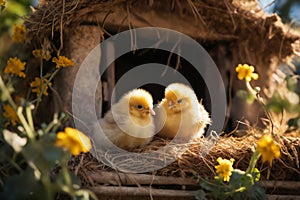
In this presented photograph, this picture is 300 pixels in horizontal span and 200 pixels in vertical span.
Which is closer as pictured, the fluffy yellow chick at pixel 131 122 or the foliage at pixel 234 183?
the foliage at pixel 234 183

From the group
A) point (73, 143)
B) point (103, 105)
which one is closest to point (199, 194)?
point (73, 143)

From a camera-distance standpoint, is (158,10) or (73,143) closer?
(73,143)

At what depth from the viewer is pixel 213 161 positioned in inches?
96.2

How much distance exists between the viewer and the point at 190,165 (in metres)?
2.41

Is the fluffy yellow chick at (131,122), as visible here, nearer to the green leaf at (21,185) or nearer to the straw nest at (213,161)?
the straw nest at (213,161)

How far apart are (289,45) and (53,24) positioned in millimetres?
1545

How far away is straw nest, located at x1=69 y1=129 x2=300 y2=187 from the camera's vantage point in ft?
7.73

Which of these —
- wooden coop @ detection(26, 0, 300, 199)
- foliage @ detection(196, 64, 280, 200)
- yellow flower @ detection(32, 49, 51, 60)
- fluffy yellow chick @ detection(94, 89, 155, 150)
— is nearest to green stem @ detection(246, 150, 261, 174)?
foliage @ detection(196, 64, 280, 200)

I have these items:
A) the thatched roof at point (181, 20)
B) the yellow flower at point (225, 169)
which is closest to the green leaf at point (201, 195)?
the yellow flower at point (225, 169)

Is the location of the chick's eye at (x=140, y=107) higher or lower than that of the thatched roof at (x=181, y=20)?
lower

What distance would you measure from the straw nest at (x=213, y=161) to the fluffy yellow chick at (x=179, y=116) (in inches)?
9.4

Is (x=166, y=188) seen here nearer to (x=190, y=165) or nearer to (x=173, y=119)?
(x=190, y=165)

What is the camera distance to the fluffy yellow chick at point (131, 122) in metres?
2.64

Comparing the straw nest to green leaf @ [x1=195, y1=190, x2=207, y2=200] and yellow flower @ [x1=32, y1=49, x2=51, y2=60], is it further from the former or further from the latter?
yellow flower @ [x1=32, y1=49, x2=51, y2=60]
